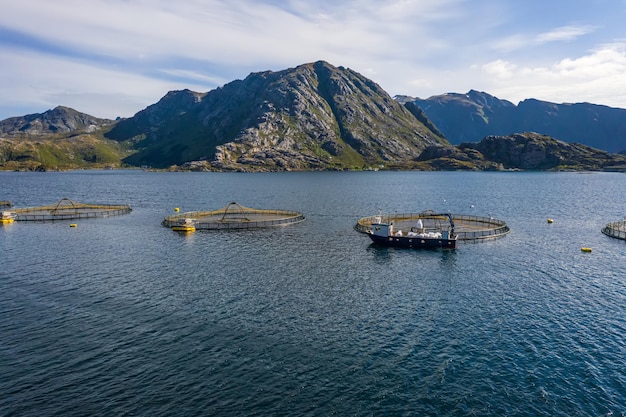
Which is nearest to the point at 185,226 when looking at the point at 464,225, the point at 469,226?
the point at 464,225

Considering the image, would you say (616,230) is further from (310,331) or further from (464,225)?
(310,331)

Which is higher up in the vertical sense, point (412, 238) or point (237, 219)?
point (237, 219)

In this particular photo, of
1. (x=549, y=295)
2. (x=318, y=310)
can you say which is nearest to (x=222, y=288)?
(x=318, y=310)

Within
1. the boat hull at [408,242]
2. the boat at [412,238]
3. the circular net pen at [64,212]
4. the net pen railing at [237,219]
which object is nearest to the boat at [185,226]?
the net pen railing at [237,219]

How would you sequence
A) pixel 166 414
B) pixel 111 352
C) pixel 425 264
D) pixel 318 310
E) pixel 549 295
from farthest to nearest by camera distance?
pixel 425 264, pixel 549 295, pixel 318 310, pixel 111 352, pixel 166 414

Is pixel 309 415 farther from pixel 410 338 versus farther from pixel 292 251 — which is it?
pixel 292 251

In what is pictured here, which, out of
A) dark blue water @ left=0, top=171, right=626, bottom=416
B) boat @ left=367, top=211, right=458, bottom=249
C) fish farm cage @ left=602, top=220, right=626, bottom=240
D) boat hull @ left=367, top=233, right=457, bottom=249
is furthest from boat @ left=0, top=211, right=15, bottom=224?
fish farm cage @ left=602, top=220, right=626, bottom=240

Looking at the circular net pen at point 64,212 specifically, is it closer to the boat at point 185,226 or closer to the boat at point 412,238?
the boat at point 185,226

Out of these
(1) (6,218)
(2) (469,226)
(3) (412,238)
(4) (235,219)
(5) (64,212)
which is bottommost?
(3) (412,238)
